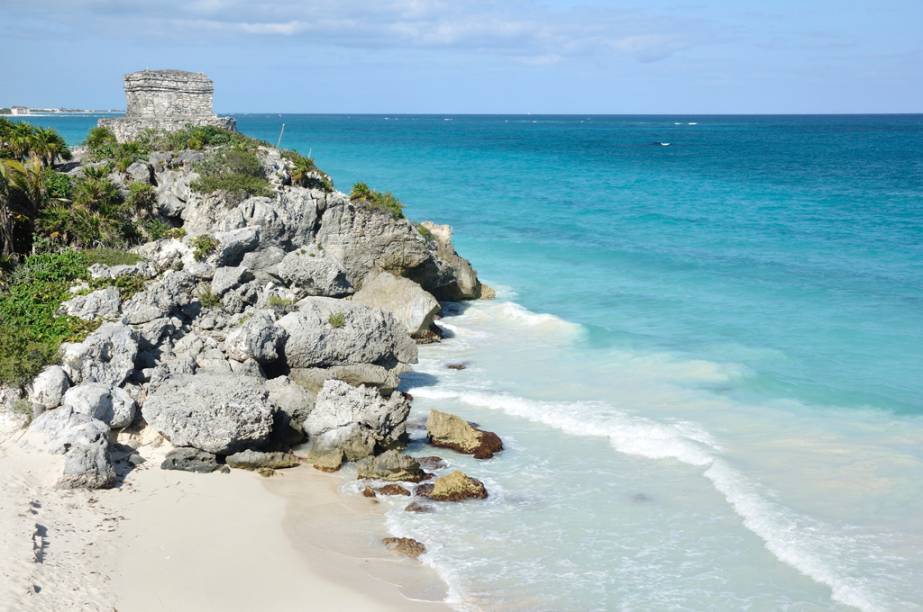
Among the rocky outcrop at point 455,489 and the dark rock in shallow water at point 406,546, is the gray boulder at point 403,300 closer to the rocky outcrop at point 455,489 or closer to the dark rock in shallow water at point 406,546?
the rocky outcrop at point 455,489

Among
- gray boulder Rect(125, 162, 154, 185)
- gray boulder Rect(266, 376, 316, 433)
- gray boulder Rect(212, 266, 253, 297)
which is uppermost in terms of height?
gray boulder Rect(125, 162, 154, 185)

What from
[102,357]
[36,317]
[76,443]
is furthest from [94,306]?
[76,443]

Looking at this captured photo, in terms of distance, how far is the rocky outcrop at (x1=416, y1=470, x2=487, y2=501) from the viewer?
49.8 feet

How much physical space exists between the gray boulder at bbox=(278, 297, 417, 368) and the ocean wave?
1764 millimetres

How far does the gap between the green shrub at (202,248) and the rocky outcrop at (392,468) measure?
9177 millimetres

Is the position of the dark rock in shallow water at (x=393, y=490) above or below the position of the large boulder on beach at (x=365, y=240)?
below

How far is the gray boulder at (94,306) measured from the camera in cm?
1944

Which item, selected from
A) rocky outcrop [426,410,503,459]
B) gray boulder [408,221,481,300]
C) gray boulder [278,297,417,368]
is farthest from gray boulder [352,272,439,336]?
rocky outcrop [426,410,503,459]

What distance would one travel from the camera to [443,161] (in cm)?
8125

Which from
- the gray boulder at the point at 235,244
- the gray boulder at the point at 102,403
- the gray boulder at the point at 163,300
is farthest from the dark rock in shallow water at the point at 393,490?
the gray boulder at the point at 235,244

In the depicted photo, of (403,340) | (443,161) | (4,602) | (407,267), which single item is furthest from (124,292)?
(443,161)

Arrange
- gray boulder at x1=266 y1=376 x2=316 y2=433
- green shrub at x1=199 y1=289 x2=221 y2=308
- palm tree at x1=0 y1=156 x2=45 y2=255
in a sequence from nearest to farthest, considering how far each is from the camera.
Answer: gray boulder at x1=266 y1=376 x2=316 y2=433
green shrub at x1=199 y1=289 x2=221 y2=308
palm tree at x1=0 y1=156 x2=45 y2=255

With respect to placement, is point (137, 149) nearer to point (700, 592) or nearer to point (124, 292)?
point (124, 292)

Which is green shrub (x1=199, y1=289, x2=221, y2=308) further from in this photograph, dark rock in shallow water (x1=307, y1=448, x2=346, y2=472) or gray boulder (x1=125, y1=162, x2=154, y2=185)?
gray boulder (x1=125, y1=162, x2=154, y2=185)
